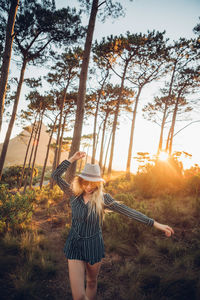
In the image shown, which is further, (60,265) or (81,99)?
(81,99)

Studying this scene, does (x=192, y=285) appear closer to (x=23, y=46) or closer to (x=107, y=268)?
(x=107, y=268)

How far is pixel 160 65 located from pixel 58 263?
605 inches

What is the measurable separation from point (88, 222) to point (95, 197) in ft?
1.17

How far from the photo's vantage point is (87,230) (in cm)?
204

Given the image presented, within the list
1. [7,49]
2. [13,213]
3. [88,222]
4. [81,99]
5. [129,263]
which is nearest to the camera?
[88,222]

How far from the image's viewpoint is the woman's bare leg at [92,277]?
196 cm

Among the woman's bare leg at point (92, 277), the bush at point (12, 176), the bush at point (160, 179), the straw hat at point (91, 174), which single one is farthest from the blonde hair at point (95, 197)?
the bush at point (12, 176)

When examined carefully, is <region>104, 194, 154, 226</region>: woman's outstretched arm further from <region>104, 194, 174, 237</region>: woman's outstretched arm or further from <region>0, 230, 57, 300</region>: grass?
<region>0, 230, 57, 300</region>: grass

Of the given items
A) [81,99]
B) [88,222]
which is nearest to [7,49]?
[81,99]

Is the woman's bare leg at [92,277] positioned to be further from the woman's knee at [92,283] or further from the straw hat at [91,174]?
the straw hat at [91,174]

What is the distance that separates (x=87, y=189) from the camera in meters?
2.13

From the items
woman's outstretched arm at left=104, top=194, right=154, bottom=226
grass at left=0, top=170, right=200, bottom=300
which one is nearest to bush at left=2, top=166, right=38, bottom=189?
grass at left=0, top=170, right=200, bottom=300

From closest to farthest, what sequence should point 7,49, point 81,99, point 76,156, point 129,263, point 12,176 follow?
point 76,156
point 129,263
point 81,99
point 7,49
point 12,176

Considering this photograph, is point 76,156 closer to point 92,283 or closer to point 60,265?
point 92,283
